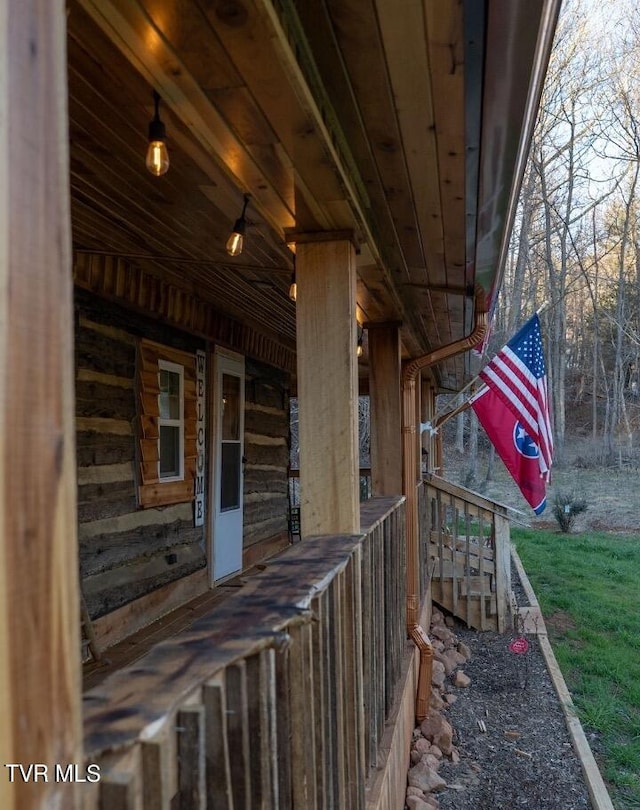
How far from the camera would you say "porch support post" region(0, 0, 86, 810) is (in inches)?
25.8

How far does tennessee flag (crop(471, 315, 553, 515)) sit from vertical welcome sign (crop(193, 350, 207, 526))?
2691mm

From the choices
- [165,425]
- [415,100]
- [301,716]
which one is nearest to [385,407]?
[165,425]

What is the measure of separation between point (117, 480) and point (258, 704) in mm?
3189

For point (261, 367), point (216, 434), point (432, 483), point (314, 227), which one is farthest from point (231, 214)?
point (432, 483)

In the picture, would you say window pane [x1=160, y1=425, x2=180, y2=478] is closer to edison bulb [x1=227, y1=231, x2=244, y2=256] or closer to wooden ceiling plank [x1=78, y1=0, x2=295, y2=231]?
edison bulb [x1=227, y1=231, x2=244, y2=256]

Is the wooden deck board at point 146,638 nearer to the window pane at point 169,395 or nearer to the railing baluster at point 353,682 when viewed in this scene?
the railing baluster at point 353,682

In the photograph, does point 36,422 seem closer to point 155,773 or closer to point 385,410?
point 155,773

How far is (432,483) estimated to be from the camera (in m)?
7.38

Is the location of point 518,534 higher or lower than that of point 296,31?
lower

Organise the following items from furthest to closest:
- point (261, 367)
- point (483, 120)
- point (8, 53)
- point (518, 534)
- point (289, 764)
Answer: point (518, 534) < point (261, 367) < point (483, 120) < point (289, 764) < point (8, 53)

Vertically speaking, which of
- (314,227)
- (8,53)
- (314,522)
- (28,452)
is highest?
(314,227)

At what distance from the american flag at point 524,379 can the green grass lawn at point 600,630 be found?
5.85ft

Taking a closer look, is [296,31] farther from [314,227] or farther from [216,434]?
[216,434]

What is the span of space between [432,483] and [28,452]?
6.92m
